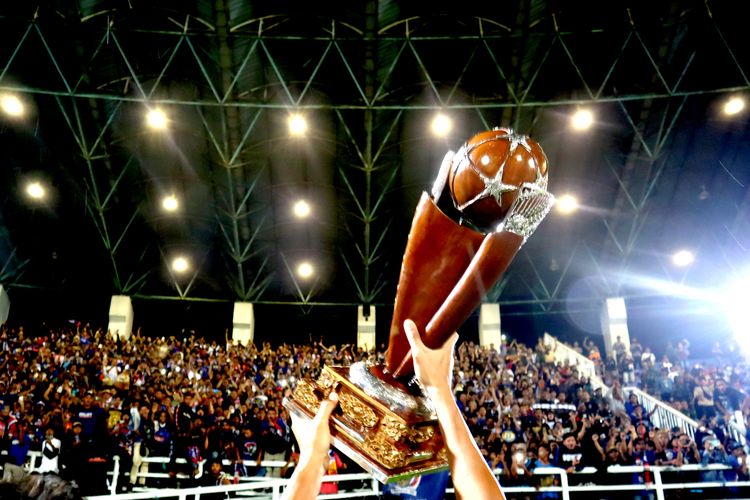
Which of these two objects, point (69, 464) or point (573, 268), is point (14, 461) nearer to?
point (69, 464)

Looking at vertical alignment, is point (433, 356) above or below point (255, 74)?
below

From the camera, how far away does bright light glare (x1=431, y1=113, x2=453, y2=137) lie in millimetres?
15555

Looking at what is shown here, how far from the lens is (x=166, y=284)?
67.6ft

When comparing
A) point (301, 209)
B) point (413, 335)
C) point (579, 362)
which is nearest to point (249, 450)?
point (413, 335)

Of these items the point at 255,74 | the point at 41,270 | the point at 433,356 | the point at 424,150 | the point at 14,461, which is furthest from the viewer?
the point at 41,270

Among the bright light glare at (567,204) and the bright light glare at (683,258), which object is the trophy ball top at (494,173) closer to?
the bright light glare at (567,204)

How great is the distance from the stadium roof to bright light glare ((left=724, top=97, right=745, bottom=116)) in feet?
0.65

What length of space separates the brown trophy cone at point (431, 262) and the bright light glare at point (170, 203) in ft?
57.8

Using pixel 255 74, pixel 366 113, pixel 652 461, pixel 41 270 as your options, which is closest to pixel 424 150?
pixel 366 113

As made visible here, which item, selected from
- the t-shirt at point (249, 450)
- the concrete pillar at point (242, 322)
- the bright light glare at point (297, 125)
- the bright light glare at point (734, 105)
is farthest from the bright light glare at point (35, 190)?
the bright light glare at point (734, 105)

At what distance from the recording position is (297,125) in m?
15.7

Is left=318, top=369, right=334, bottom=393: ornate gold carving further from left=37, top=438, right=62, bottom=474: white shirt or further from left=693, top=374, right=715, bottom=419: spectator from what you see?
left=693, top=374, right=715, bottom=419: spectator

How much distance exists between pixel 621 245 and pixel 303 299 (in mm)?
11055

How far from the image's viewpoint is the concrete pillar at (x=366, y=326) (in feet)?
67.5
